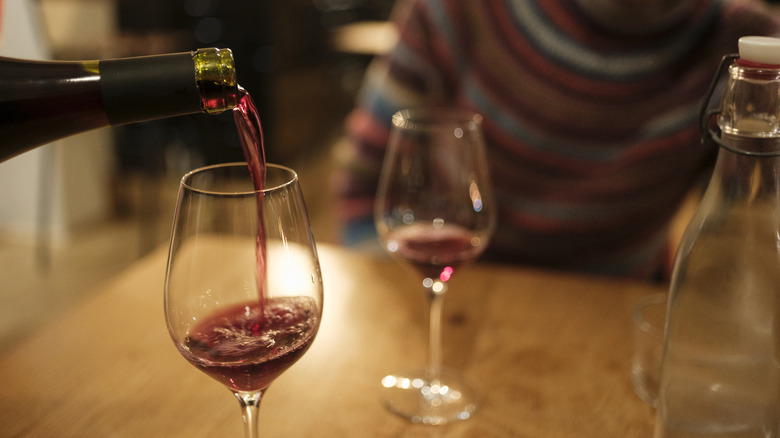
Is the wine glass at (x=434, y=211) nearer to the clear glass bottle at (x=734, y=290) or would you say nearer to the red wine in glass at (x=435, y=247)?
the red wine in glass at (x=435, y=247)

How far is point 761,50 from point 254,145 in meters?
0.38

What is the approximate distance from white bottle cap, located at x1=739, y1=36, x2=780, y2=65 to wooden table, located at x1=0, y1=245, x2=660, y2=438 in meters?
0.36

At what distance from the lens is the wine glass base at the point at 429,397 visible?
70 cm

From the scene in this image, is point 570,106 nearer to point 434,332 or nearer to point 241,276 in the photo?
point 434,332

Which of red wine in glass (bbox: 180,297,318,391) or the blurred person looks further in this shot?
the blurred person

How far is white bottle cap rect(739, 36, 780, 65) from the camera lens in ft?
1.60

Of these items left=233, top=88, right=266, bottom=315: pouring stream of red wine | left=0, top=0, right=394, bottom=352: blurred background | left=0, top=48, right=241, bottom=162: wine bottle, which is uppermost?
left=0, top=48, right=241, bottom=162: wine bottle

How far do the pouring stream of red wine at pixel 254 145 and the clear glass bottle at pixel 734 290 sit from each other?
1.15 ft

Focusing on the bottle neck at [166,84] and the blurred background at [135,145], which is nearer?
the bottle neck at [166,84]

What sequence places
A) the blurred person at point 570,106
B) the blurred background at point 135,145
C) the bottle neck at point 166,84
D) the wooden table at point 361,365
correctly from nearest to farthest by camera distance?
the bottle neck at point 166,84, the wooden table at point 361,365, the blurred person at point 570,106, the blurred background at point 135,145

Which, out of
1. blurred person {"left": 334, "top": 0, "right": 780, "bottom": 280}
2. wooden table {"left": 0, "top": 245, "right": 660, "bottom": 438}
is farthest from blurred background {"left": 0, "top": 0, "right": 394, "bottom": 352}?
wooden table {"left": 0, "top": 245, "right": 660, "bottom": 438}

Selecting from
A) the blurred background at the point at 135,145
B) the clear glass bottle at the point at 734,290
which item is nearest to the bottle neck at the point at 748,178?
the clear glass bottle at the point at 734,290

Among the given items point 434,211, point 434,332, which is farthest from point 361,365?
point 434,211

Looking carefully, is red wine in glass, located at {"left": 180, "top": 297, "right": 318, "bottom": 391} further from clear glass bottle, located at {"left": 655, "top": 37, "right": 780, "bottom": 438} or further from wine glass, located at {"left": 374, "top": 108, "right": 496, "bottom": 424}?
clear glass bottle, located at {"left": 655, "top": 37, "right": 780, "bottom": 438}
